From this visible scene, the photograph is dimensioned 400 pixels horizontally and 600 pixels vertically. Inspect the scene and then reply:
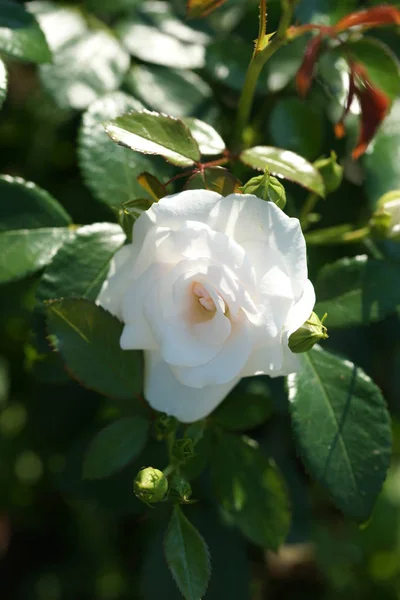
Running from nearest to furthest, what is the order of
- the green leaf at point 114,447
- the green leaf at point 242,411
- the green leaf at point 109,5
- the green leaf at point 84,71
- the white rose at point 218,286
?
the white rose at point 218,286 < the green leaf at point 114,447 < the green leaf at point 242,411 < the green leaf at point 84,71 < the green leaf at point 109,5

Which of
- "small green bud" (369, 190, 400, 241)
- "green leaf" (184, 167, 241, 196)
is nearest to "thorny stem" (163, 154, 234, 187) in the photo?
"green leaf" (184, 167, 241, 196)

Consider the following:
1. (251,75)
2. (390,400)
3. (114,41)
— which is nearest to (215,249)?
(251,75)

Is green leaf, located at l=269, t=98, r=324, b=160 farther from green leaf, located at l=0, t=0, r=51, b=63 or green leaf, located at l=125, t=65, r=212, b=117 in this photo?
green leaf, located at l=0, t=0, r=51, b=63

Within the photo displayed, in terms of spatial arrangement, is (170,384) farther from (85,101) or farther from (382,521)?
(382,521)

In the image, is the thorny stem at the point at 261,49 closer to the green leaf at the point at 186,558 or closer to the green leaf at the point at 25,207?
the green leaf at the point at 25,207

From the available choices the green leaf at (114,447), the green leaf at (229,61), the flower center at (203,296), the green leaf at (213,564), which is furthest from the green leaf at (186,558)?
the green leaf at (229,61)

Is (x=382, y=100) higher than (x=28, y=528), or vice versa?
(x=382, y=100)
